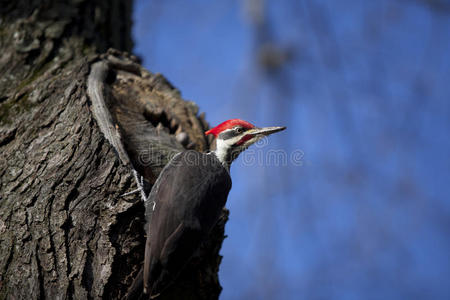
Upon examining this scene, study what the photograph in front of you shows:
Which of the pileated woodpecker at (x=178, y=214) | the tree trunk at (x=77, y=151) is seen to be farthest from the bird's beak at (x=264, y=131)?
the tree trunk at (x=77, y=151)

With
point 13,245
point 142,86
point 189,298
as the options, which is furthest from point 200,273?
point 142,86

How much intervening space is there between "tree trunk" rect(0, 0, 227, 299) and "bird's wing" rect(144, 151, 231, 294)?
0.60 ft

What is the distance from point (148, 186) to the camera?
3.08m

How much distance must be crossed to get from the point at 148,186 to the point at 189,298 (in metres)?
0.87

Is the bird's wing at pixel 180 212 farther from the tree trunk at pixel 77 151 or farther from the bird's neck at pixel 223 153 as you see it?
the bird's neck at pixel 223 153

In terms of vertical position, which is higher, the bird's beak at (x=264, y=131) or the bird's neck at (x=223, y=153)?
the bird's beak at (x=264, y=131)

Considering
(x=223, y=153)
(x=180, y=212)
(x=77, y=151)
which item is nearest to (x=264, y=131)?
(x=223, y=153)

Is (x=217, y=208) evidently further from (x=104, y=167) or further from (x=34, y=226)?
(x=34, y=226)

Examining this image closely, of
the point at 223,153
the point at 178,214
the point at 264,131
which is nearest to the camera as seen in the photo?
the point at 178,214

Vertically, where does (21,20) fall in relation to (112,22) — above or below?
below

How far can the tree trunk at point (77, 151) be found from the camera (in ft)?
8.21

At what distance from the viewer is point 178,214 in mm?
2799

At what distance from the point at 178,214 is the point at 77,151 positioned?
82 cm

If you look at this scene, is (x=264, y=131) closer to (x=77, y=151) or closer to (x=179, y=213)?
(x=179, y=213)
